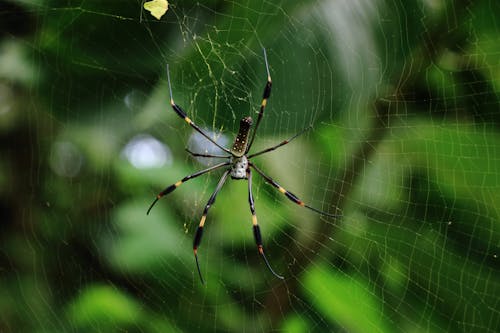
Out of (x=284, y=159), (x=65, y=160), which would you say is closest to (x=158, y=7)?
(x=284, y=159)

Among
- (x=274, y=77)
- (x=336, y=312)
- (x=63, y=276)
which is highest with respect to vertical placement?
(x=274, y=77)

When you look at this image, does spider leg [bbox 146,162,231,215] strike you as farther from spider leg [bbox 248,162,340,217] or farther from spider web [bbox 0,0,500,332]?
spider leg [bbox 248,162,340,217]

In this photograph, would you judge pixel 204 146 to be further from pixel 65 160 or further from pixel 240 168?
pixel 65 160

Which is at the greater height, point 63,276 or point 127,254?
point 127,254

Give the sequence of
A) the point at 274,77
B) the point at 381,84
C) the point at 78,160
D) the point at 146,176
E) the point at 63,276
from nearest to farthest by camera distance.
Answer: the point at 381,84 < the point at 274,77 < the point at 146,176 < the point at 63,276 < the point at 78,160

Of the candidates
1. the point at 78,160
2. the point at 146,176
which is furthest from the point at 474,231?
the point at 78,160

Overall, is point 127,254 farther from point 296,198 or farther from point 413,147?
point 413,147

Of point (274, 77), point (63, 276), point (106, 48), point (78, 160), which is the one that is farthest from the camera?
point (78, 160)

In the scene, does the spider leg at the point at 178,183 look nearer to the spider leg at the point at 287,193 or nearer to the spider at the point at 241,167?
the spider at the point at 241,167

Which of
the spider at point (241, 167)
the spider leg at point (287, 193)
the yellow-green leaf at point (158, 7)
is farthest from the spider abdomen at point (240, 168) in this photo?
the yellow-green leaf at point (158, 7)
